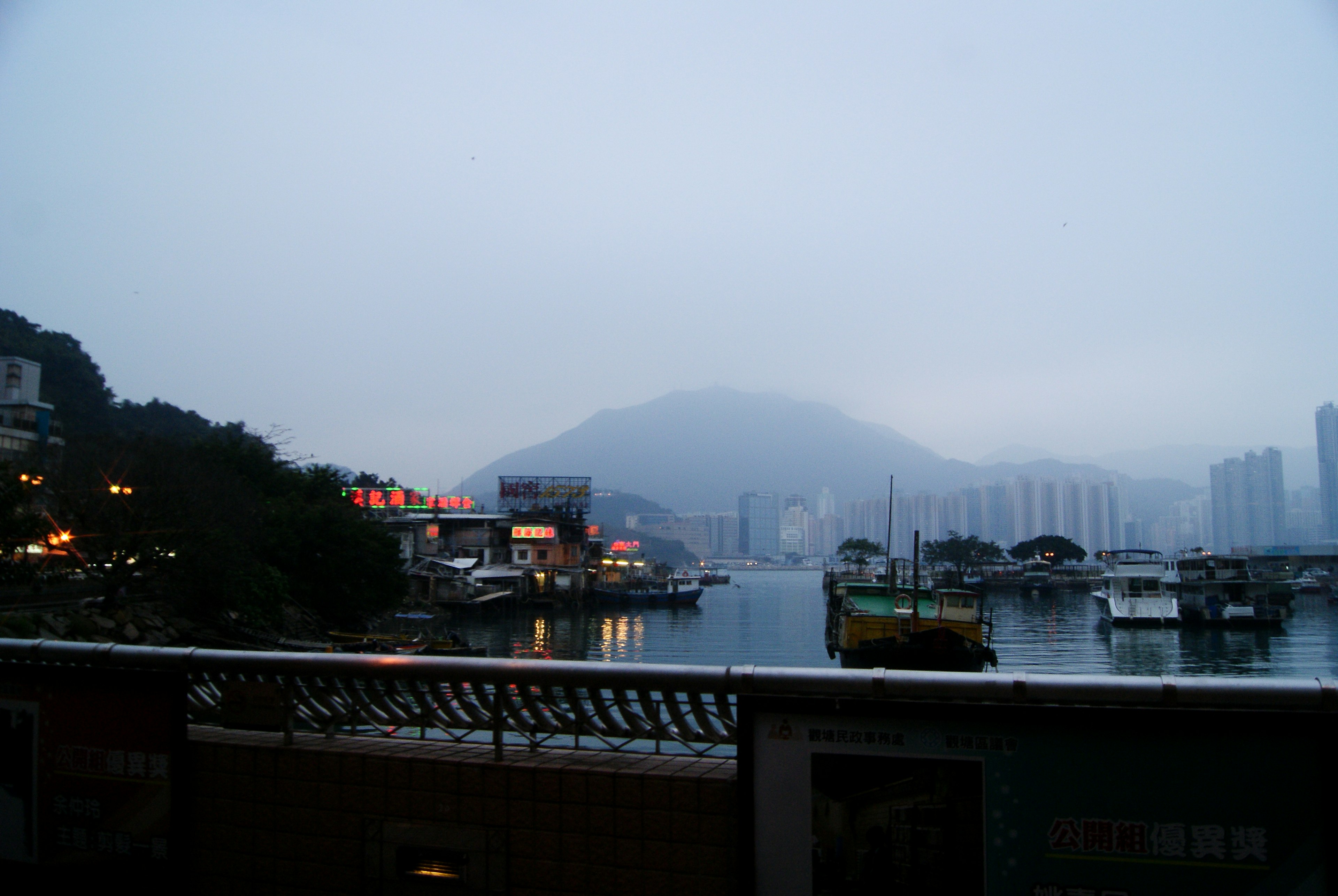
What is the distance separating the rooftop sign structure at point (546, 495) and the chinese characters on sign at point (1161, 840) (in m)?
58.3

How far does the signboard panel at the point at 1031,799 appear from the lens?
223 centimetres

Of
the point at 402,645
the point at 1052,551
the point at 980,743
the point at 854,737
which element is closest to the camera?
the point at 980,743

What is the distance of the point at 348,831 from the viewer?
3189 mm

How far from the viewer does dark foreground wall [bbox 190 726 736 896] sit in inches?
112

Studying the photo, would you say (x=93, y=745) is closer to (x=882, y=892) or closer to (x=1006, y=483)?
(x=882, y=892)

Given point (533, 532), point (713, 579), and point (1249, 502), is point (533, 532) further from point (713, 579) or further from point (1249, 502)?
point (1249, 502)

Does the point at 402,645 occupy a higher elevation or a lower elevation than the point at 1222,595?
higher

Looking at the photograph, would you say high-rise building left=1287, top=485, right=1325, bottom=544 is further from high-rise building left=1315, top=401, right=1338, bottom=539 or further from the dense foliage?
the dense foliage

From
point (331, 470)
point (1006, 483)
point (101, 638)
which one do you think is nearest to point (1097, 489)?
point (1006, 483)

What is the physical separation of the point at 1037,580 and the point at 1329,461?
8107 cm

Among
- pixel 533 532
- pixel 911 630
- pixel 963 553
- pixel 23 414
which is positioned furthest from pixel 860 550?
pixel 23 414

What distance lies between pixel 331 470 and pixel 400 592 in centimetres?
1221

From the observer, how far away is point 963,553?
3381 inches

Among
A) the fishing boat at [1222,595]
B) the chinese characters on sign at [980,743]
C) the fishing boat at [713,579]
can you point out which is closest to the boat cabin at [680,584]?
the fishing boat at [713,579]
